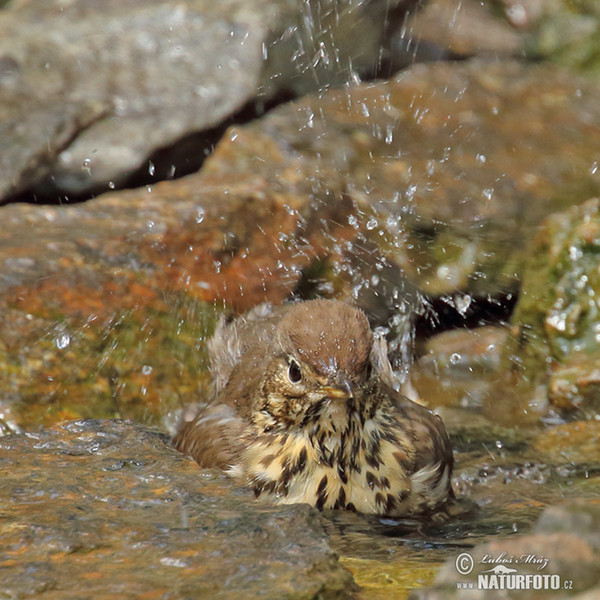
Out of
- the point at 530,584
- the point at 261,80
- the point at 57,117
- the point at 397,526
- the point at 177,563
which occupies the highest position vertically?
the point at 261,80

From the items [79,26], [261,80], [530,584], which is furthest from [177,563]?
[79,26]

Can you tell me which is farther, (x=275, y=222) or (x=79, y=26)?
(x=79, y=26)

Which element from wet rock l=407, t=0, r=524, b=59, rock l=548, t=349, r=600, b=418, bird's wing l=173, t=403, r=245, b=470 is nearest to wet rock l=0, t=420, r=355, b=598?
bird's wing l=173, t=403, r=245, b=470

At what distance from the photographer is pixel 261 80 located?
26.7 ft

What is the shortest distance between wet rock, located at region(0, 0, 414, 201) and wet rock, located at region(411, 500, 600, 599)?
18.7ft

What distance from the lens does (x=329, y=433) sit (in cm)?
413

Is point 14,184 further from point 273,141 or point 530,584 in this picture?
point 530,584

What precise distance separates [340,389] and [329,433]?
1.24 feet

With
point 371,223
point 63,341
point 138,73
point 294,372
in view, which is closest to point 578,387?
point 371,223

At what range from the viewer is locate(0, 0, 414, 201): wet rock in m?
7.57

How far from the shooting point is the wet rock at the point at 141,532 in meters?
2.78

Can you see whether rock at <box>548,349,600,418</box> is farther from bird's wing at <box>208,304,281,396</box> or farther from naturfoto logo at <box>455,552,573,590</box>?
naturfoto logo at <box>455,552,573,590</box>

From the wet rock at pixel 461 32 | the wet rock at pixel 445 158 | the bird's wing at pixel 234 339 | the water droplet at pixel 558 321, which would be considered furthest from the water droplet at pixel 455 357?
the wet rock at pixel 461 32

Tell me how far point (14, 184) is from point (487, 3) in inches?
214
